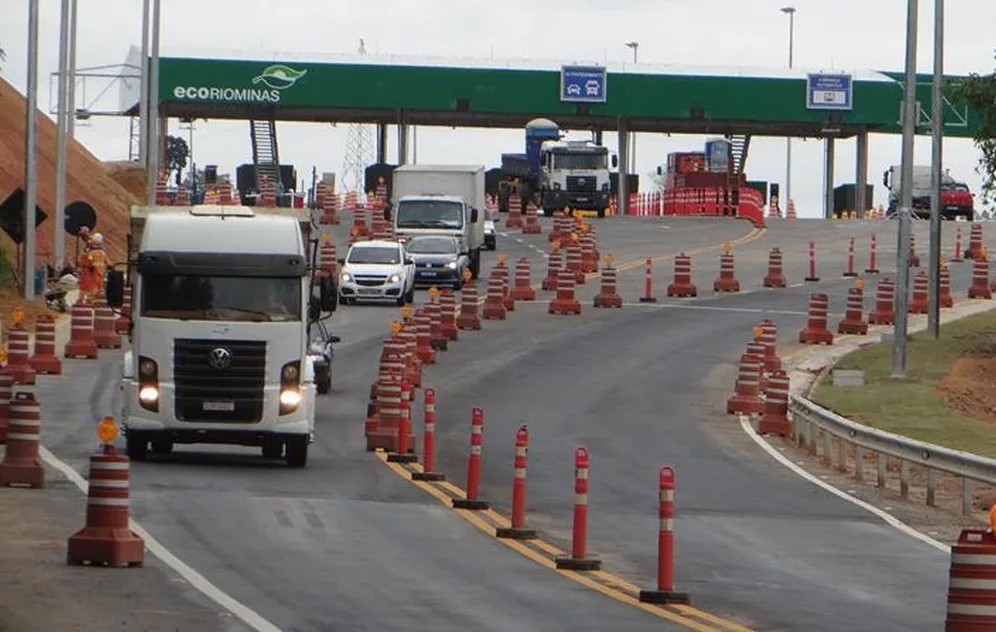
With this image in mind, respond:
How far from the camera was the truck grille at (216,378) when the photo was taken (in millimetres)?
29312

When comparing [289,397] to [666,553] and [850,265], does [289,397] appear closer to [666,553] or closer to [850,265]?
[666,553]

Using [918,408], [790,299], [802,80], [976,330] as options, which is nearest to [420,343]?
[918,408]

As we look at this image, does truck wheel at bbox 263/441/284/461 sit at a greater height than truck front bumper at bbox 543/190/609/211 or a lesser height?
lesser

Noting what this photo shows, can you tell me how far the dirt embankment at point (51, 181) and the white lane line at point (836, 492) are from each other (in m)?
31.1

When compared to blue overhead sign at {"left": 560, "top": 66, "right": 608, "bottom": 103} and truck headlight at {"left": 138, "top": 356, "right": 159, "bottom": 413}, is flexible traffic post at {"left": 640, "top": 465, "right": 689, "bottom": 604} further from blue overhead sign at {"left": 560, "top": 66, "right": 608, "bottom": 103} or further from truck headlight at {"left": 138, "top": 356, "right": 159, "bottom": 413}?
blue overhead sign at {"left": 560, "top": 66, "right": 608, "bottom": 103}

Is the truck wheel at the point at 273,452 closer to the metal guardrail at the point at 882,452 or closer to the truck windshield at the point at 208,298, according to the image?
the truck windshield at the point at 208,298

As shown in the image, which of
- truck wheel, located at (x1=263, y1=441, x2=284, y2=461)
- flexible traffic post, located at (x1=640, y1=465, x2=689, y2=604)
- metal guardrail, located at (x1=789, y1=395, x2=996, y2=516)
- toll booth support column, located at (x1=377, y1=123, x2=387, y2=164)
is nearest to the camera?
flexible traffic post, located at (x1=640, y1=465, x2=689, y2=604)

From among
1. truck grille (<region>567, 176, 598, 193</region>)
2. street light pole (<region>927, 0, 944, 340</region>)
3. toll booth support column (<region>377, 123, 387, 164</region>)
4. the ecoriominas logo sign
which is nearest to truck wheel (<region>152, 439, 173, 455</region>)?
street light pole (<region>927, 0, 944, 340</region>)

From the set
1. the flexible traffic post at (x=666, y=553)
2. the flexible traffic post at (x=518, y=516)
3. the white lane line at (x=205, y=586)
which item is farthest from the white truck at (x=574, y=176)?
the flexible traffic post at (x=666, y=553)

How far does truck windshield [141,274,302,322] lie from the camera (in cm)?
2938

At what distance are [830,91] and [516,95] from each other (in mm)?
12304

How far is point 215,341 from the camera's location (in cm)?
2930

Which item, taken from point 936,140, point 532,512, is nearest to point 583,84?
point 936,140

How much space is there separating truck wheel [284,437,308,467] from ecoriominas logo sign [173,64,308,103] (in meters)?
71.7
